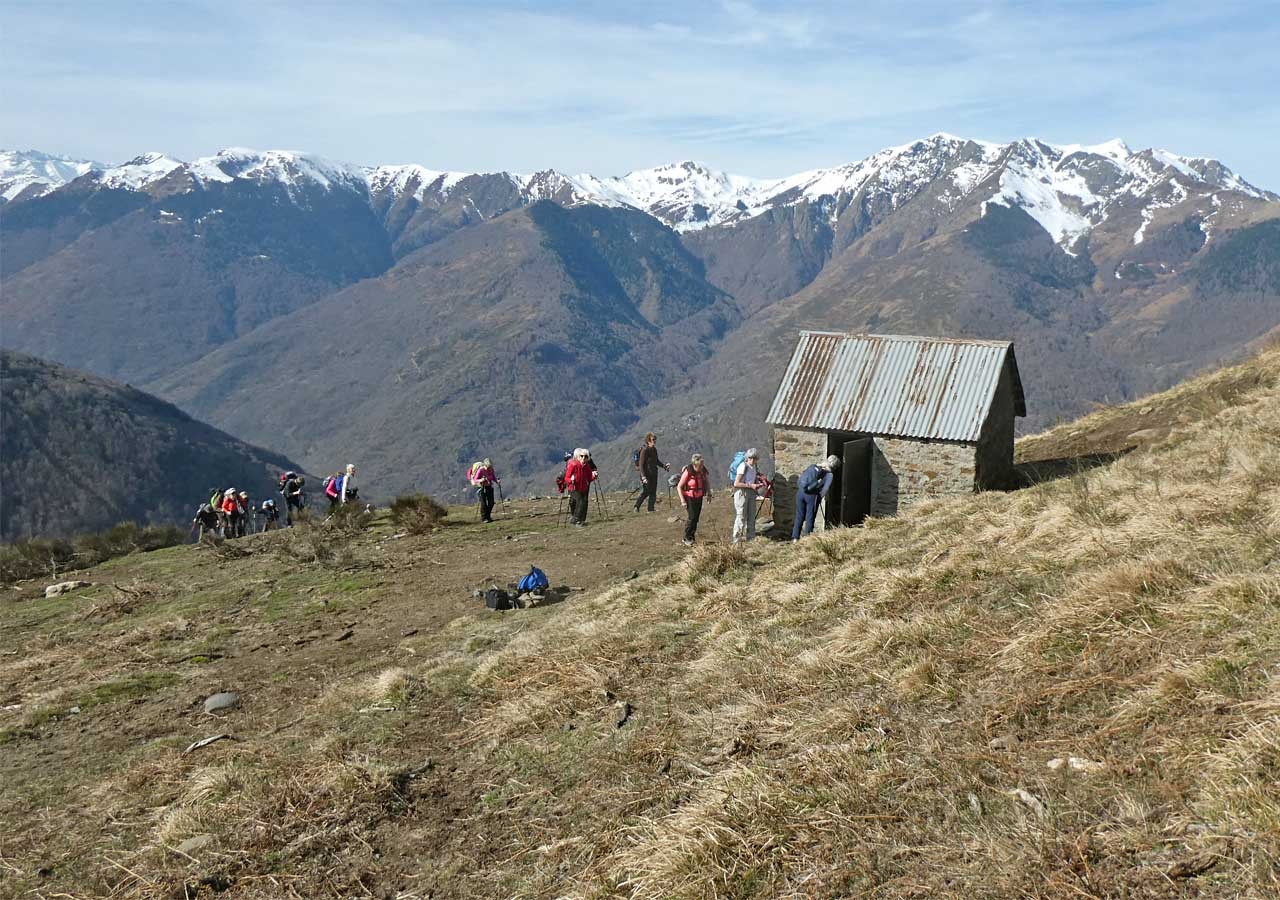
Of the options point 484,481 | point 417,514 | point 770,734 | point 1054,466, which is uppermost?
point 770,734

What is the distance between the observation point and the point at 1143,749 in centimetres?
457

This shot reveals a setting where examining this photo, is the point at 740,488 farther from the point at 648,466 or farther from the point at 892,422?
the point at 648,466

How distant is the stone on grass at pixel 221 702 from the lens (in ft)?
30.8

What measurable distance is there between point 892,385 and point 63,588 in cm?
1793

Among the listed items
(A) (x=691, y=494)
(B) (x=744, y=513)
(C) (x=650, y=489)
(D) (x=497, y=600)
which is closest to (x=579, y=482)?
(C) (x=650, y=489)

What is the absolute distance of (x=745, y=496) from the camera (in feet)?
51.1

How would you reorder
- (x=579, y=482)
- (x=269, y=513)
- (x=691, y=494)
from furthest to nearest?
(x=269, y=513) → (x=579, y=482) → (x=691, y=494)

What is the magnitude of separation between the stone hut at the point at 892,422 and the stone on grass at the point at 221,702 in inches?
424

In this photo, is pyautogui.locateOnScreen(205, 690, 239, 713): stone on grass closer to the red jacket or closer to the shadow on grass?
the red jacket

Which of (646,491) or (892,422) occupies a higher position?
(892,422)

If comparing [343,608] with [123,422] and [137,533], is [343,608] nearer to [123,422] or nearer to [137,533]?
[137,533]

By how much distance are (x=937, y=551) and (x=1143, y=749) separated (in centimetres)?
486

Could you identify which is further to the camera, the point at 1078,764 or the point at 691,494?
the point at 691,494

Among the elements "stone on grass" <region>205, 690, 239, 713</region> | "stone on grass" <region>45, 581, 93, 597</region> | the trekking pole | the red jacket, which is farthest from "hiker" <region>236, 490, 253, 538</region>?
"stone on grass" <region>205, 690, 239, 713</region>
